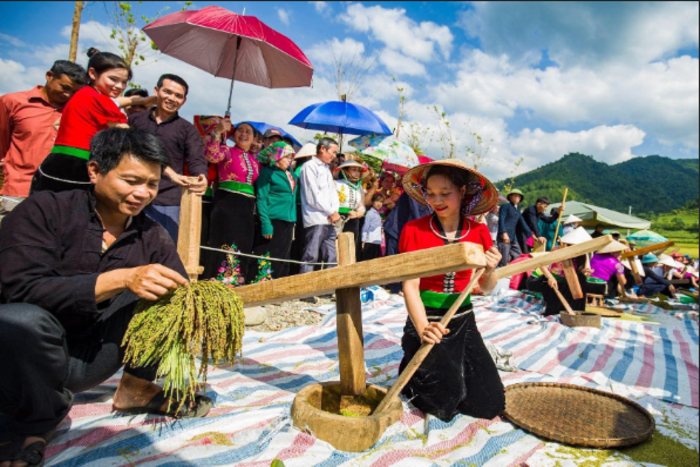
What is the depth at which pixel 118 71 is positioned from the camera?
337cm

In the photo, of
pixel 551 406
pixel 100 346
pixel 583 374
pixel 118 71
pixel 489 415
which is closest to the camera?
pixel 100 346

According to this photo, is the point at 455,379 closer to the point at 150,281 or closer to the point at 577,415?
the point at 577,415

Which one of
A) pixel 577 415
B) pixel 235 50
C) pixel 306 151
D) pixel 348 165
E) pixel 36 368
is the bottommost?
pixel 577 415

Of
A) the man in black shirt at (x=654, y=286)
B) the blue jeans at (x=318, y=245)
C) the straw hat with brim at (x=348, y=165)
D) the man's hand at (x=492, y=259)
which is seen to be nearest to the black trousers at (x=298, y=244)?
the blue jeans at (x=318, y=245)

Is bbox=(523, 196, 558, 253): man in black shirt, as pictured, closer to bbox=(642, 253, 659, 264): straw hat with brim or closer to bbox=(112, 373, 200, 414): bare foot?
bbox=(642, 253, 659, 264): straw hat with brim

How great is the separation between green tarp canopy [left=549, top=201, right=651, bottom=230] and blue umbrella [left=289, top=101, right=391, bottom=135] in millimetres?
18419

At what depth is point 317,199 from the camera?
557 cm

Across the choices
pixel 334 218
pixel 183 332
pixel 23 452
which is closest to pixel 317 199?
pixel 334 218

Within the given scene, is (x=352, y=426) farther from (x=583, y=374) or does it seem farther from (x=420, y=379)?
(x=583, y=374)

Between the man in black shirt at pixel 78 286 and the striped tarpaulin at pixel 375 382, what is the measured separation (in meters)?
0.18

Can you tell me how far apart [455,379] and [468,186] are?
123cm

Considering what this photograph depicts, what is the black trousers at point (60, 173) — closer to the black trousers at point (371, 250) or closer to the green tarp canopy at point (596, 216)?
the black trousers at point (371, 250)

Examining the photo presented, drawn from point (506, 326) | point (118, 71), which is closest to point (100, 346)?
point (118, 71)

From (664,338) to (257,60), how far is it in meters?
6.25
